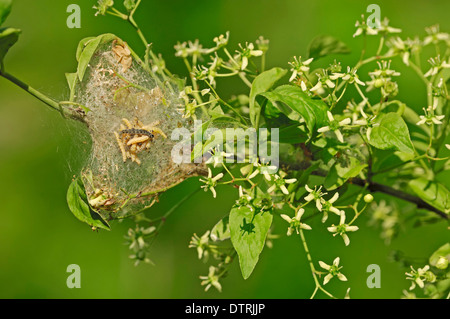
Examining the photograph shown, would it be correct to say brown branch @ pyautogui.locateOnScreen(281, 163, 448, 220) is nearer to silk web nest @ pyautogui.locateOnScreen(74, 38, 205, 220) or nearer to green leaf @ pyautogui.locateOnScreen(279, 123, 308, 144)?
green leaf @ pyautogui.locateOnScreen(279, 123, 308, 144)

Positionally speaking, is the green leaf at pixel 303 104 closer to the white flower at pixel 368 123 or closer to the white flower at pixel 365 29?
the white flower at pixel 368 123

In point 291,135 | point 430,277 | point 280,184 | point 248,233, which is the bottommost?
point 430,277

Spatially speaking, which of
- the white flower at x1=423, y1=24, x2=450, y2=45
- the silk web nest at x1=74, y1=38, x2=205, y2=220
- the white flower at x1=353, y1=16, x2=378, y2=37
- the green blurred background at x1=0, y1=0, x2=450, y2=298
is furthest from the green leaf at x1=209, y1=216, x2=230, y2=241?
the green blurred background at x1=0, y1=0, x2=450, y2=298

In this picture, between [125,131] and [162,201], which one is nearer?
[125,131]

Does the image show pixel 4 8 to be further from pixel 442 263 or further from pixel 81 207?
pixel 442 263

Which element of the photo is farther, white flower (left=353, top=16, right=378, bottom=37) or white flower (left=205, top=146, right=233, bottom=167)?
white flower (left=353, top=16, right=378, bottom=37)

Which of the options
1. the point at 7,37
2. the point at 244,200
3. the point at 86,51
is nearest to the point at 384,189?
the point at 244,200
